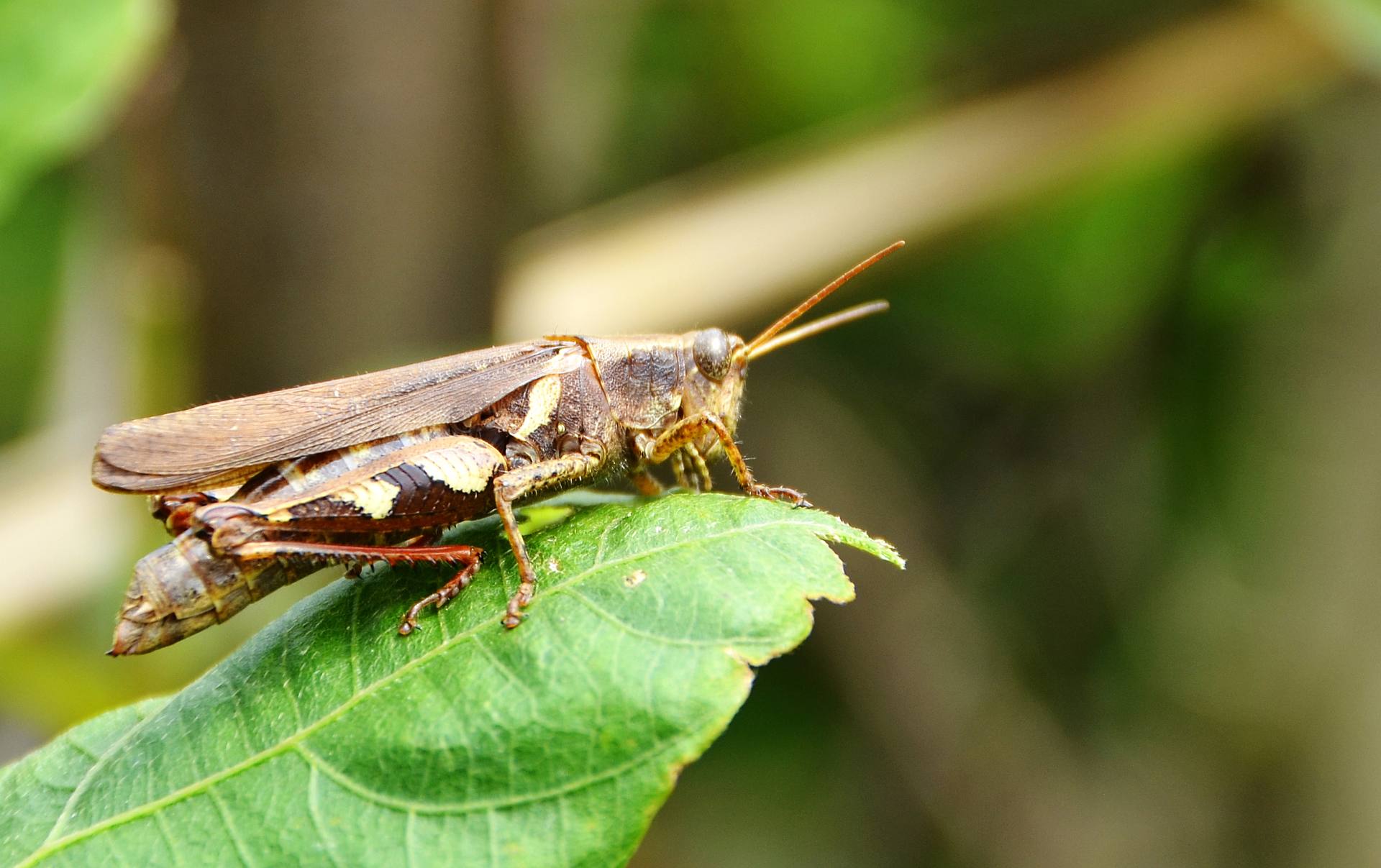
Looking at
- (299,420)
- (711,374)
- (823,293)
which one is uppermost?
(299,420)

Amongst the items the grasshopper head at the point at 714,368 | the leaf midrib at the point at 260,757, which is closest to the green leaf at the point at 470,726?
the leaf midrib at the point at 260,757

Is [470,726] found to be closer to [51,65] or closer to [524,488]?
[524,488]

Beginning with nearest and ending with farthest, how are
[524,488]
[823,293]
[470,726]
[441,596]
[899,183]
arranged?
[470,726], [441,596], [524,488], [823,293], [899,183]

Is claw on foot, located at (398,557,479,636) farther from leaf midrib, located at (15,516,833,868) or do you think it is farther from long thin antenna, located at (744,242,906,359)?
long thin antenna, located at (744,242,906,359)

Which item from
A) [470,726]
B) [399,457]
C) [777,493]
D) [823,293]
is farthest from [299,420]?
[823,293]

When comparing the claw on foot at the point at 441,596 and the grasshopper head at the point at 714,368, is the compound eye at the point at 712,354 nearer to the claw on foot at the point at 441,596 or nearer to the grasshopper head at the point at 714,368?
the grasshopper head at the point at 714,368

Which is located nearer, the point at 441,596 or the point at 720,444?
the point at 441,596
